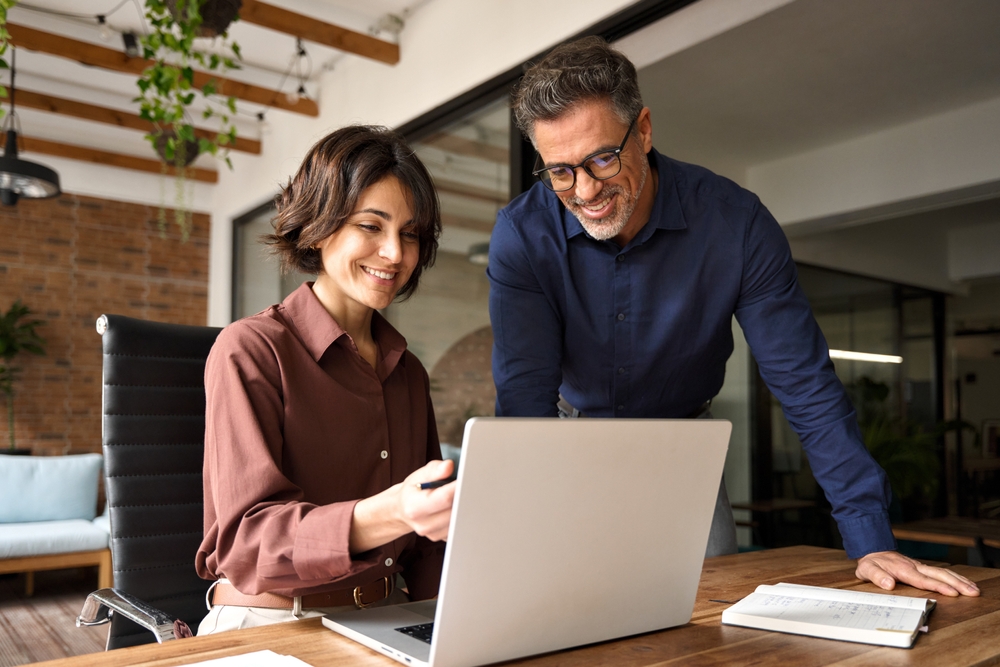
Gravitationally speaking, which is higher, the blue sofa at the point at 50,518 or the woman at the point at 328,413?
the woman at the point at 328,413

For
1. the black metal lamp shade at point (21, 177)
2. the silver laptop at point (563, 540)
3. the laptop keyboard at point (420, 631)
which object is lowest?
the laptop keyboard at point (420, 631)

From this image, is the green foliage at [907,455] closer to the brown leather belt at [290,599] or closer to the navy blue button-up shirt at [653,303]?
the navy blue button-up shirt at [653,303]

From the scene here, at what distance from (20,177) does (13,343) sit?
9.35 ft

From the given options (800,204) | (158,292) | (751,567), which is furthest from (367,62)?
(751,567)

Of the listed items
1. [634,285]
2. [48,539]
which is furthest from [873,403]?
[48,539]

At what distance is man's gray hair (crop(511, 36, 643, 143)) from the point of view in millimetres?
1424

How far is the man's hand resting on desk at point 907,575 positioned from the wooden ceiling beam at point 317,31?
3683 millimetres

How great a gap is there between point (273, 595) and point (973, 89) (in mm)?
2550

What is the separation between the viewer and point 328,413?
4.08ft

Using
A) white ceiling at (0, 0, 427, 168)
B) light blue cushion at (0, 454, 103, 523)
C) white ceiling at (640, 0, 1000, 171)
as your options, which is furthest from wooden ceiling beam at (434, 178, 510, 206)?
light blue cushion at (0, 454, 103, 523)

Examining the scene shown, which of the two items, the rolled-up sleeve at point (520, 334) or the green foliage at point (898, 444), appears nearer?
the rolled-up sleeve at point (520, 334)

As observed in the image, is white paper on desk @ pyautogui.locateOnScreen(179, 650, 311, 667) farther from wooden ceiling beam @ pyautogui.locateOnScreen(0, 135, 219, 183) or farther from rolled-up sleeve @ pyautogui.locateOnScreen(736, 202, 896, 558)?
wooden ceiling beam @ pyautogui.locateOnScreen(0, 135, 219, 183)

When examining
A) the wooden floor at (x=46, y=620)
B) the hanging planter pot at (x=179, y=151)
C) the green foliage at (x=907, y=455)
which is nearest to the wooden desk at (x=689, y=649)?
the green foliage at (x=907, y=455)

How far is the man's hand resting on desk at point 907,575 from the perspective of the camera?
4.05 feet
